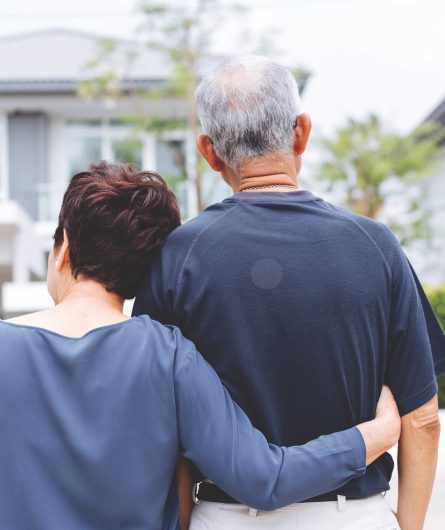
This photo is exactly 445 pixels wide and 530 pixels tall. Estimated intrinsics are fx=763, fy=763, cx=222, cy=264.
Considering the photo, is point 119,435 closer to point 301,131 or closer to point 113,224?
point 113,224

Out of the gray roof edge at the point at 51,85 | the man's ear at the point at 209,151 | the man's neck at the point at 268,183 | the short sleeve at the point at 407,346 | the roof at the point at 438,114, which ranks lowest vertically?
the short sleeve at the point at 407,346

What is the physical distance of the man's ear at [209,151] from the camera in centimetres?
182

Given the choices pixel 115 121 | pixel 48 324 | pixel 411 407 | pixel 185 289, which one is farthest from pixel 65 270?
pixel 115 121

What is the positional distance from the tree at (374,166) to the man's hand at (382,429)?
A: 13104 mm

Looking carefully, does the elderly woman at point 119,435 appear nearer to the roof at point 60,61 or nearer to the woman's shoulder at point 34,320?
the woman's shoulder at point 34,320

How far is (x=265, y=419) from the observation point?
1.67 metres

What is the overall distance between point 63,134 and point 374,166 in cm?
654

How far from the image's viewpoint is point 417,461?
1.79 m

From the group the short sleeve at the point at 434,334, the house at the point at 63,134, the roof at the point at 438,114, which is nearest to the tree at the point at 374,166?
the roof at the point at 438,114

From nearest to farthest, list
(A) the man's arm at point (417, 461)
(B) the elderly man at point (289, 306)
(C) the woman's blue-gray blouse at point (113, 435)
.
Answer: (C) the woman's blue-gray blouse at point (113, 435) < (B) the elderly man at point (289, 306) < (A) the man's arm at point (417, 461)

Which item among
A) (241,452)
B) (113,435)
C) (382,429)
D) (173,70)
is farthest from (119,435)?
(173,70)

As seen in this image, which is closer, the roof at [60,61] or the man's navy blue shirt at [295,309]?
the man's navy blue shirt at [295,309]

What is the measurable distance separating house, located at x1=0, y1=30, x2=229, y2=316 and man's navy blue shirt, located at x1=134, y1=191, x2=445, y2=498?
11853 mm

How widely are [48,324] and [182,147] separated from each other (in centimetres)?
1392
